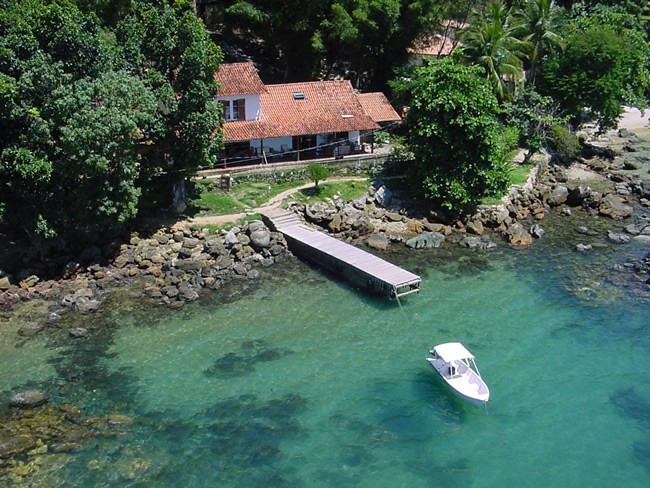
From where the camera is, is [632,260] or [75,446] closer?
[75,446]

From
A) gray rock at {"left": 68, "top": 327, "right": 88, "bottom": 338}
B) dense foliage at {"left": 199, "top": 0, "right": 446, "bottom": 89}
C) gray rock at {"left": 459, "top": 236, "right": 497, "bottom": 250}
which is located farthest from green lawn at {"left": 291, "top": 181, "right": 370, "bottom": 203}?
gray rock at {"left": 68, "top": 327, "right": 88, "bottom": 338}

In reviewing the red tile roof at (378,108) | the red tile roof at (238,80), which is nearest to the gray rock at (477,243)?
the red tile roof at (378,108)

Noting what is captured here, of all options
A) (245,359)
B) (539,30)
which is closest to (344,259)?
(245,359)

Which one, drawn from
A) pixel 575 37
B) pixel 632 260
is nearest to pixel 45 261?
pixel 632 260

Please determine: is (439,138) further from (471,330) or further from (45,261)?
(45,261)

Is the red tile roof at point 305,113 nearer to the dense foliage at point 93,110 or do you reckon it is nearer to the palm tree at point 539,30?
the dense foliage at point 93,110

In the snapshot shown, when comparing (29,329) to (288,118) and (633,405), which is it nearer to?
(288,118)
